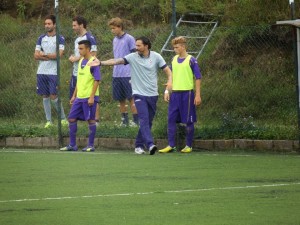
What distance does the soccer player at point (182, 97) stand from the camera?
65.8 feet

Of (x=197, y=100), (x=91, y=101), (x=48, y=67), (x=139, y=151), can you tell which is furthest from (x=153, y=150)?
(x=48, y=67)

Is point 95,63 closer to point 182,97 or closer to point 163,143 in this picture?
point 182,97

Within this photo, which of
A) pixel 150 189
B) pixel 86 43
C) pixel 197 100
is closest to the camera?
pixel 150 189

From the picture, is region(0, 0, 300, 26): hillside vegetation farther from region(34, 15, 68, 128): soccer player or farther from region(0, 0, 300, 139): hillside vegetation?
region(34, 15, 68, 128): soccer player

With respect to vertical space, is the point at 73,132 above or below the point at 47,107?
below

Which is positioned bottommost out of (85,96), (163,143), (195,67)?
(163,143)

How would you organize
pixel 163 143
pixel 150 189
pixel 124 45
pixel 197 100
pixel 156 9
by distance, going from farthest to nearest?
1. pixel 156 9
2. pixel 124 45
3. pixel 163 143
4. pixel 197 100
5. pixel 150 189

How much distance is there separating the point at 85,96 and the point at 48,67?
221 cm

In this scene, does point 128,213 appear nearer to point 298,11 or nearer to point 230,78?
point 230,78

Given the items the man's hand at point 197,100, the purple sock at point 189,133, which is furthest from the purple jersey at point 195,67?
the purple sock at point 189,133

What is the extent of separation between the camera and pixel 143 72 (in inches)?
784

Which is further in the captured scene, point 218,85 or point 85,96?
point 218,85

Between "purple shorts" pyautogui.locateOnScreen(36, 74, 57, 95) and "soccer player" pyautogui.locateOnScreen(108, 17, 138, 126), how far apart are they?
45.9 inches

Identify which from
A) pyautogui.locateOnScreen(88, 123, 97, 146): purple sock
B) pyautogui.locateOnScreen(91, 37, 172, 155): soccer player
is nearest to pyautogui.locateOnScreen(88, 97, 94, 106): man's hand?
pyautogui.locateOnScreen(88, 123, 97, 146): purple sock
